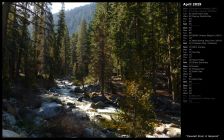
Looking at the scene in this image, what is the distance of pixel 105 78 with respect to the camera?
160 feet

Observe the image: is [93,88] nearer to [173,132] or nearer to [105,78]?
[105,78]

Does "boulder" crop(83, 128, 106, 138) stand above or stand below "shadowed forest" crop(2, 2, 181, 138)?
below

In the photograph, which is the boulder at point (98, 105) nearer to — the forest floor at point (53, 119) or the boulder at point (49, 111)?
the forest floor at point (53, 119)

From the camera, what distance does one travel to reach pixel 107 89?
48062mm

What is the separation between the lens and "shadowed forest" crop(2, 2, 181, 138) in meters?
23.4

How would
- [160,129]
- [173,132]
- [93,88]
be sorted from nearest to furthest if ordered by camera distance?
1. [173,132]
2. [160,129]
3. [93,88]

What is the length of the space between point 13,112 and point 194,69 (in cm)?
1599

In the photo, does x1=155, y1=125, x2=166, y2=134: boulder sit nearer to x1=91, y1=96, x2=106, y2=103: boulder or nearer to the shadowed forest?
the shadowed forest

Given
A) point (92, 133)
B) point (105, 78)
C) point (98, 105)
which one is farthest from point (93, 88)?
point (92, 133)

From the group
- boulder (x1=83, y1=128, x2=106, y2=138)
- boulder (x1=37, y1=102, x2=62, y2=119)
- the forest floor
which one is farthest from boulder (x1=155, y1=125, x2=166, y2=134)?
boulder (x1=37, y1=102, x2=62, y2=119)

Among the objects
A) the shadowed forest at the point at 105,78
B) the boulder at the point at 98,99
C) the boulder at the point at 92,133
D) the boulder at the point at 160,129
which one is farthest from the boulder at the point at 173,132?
the boulder at the point at 98,99

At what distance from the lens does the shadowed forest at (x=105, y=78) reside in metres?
23.4

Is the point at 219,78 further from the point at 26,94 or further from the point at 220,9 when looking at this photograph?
the point at 26,94

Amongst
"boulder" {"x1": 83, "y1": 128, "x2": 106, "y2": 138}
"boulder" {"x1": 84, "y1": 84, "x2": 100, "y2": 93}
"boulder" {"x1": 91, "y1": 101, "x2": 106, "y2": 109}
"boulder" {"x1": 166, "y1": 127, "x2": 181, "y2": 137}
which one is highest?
"boulder" {"x1": 84, "y1": 84, "x2": 100, "y2": 93}
